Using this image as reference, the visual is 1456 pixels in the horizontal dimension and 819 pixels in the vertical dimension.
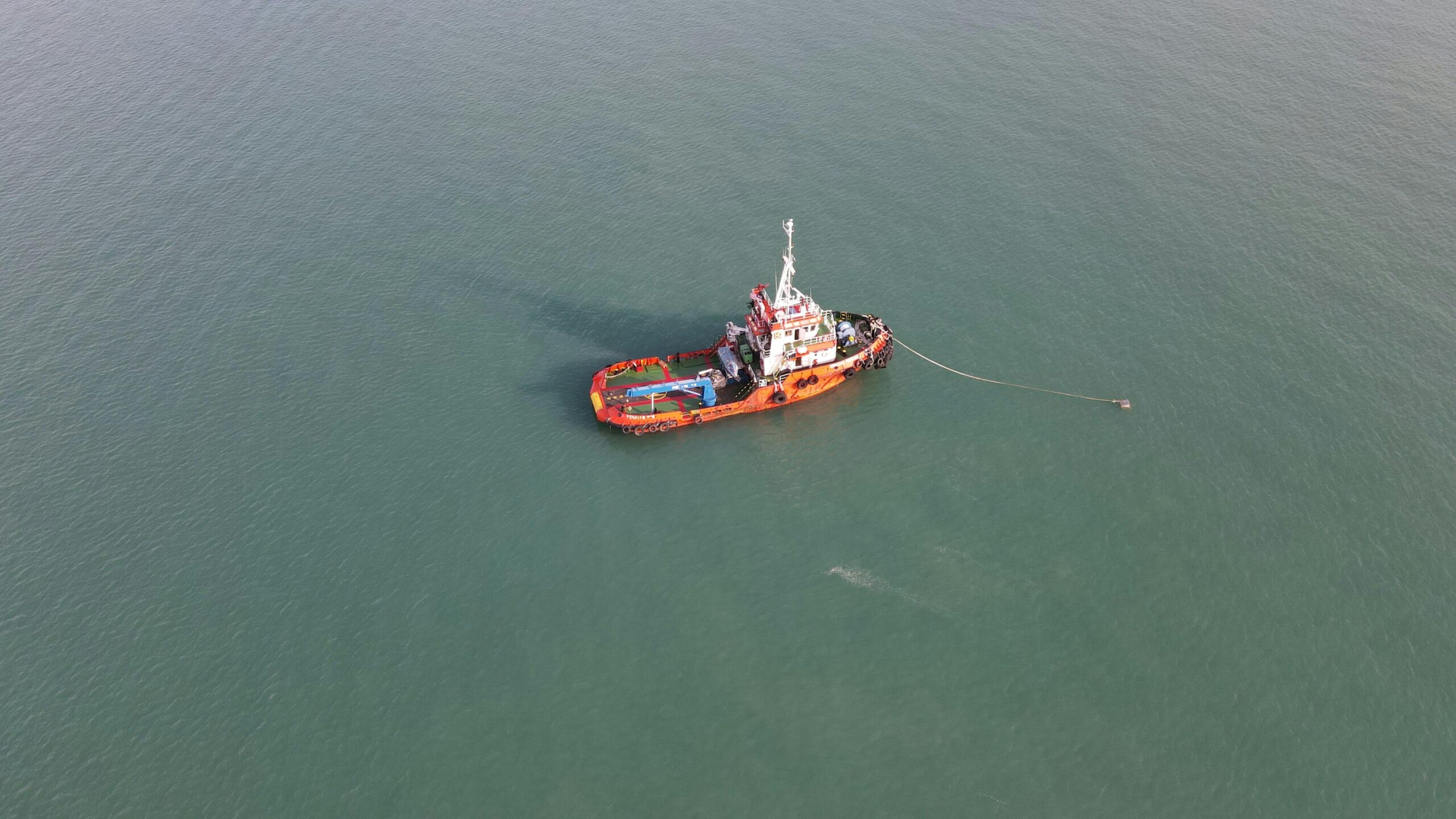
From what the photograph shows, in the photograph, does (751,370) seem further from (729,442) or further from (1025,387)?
(1025,387)

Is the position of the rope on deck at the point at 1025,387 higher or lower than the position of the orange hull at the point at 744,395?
higher

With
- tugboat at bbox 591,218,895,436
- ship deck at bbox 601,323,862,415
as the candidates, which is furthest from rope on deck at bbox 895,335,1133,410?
ship deck at bbox 601,323,862,415

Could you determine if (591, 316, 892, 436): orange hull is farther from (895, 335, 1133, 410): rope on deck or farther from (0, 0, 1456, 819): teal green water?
(895, 335, 1133, 410): rope on deck

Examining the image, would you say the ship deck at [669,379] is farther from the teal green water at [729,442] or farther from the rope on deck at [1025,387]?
the rope on deck at [1025,387]

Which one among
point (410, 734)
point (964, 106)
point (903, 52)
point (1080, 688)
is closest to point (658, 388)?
point (410, 734)

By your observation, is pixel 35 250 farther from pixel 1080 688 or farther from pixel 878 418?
pixel 1080 688

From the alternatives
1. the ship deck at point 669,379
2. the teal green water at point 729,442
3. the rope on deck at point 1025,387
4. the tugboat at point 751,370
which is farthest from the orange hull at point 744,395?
the rope on deck at point 1025,387
